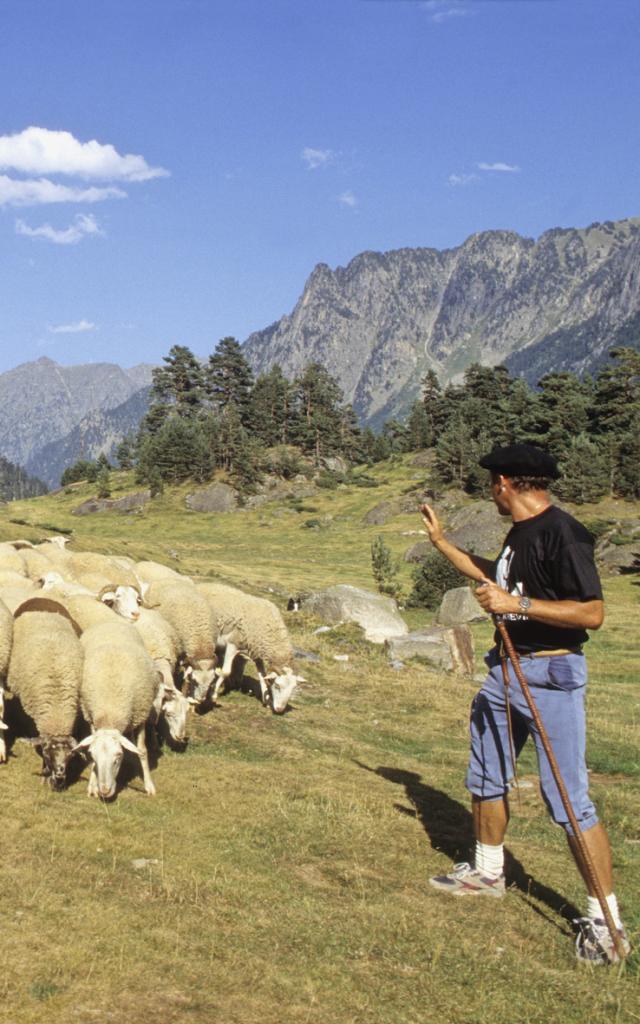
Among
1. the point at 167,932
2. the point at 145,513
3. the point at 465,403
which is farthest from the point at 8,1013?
the point at 465,403

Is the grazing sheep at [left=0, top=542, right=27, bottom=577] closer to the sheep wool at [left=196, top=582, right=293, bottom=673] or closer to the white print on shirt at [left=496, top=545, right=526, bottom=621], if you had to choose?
the sheep wool at [left=196, top=582, right=293, bottom=673]

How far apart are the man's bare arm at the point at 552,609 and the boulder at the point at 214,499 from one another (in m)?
86.1

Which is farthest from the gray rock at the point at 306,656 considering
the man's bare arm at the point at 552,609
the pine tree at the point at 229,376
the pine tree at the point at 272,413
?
the pine tree at the point at 229,376

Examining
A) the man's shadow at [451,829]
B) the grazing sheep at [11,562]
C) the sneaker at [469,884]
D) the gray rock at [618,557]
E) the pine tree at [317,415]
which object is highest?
the pine tree at [317,415]

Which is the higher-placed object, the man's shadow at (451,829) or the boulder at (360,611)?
the man's shadow at (451,829)

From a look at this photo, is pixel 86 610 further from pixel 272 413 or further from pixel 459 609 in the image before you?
pixel 272 413

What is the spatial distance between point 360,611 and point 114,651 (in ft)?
62.1

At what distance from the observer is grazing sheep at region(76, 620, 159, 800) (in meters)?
9.16

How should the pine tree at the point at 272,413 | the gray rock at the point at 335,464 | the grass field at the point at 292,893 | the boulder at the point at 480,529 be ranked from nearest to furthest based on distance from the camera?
the grass field at the point at 292,893 → the boulder at the point at 480,529 → the gray rock at the point at 335,464 → the pine tree at the point at 272,413

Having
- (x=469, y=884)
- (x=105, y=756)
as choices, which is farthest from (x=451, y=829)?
(x=105, y=756)

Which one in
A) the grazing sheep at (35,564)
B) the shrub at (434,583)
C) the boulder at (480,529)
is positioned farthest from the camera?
the boulder at (480,529)

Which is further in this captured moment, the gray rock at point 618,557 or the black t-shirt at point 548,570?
the gray rock at point 618,557

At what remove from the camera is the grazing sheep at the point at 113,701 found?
30.1 feet

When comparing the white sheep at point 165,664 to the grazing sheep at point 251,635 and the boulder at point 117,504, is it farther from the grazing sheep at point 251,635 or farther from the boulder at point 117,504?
the boulder at point 117,504
